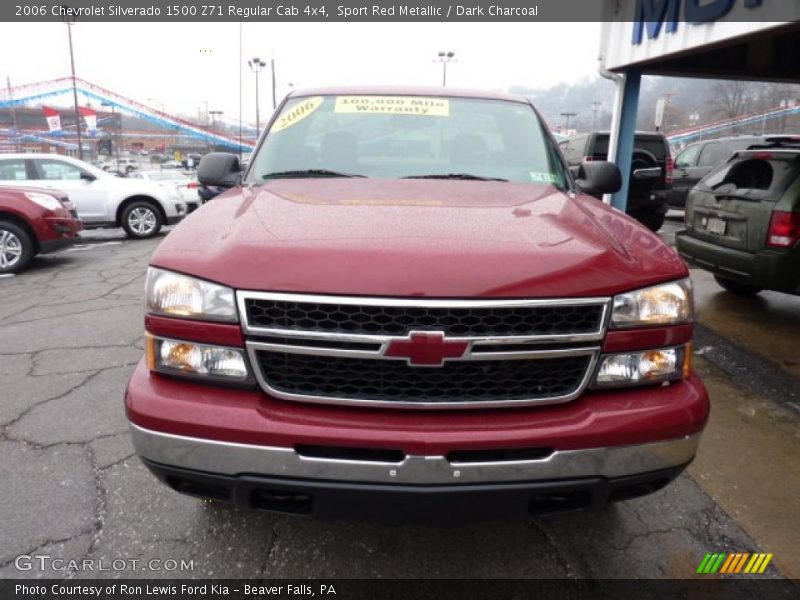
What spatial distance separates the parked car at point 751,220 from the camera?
15.1 ft

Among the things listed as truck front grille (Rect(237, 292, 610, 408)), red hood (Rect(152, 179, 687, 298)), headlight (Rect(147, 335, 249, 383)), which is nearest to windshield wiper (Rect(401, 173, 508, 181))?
red hood (Rect(152, 179, 687, 298))

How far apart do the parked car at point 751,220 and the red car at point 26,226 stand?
7.91 m

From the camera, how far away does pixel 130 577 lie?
2070mm

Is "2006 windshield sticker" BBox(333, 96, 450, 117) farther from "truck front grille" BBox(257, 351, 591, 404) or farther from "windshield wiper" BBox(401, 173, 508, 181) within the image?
"truck front grille" BBox(257, 351, 591, 404)

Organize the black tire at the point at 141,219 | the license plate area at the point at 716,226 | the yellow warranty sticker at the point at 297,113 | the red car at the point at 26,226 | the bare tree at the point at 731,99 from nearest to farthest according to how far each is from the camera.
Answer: the yellow warranty sticker at the point at 297,113 → the license plate area at the point at 716,226 → the red car at the point at 26,226 → the black tire at the point at 141,219 → the bare tree at the point at 731,99

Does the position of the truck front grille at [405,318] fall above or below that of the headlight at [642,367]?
above

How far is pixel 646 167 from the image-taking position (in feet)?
33.5

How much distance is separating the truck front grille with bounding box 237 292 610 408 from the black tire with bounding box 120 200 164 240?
1050cm

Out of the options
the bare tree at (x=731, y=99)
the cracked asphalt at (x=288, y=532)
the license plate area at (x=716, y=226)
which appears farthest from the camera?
the bare tree at (x=731, y=99)

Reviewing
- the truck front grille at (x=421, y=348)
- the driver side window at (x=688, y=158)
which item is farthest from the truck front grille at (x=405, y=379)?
the driver side window at (x=688, y=158)

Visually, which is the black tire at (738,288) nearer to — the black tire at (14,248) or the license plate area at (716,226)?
the license plate area at (716,226)

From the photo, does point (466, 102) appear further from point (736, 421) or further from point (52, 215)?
point (52, 215)

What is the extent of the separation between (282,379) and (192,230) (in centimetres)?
68

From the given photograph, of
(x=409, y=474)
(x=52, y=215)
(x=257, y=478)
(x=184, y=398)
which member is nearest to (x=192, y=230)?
(x=184, y=398)
